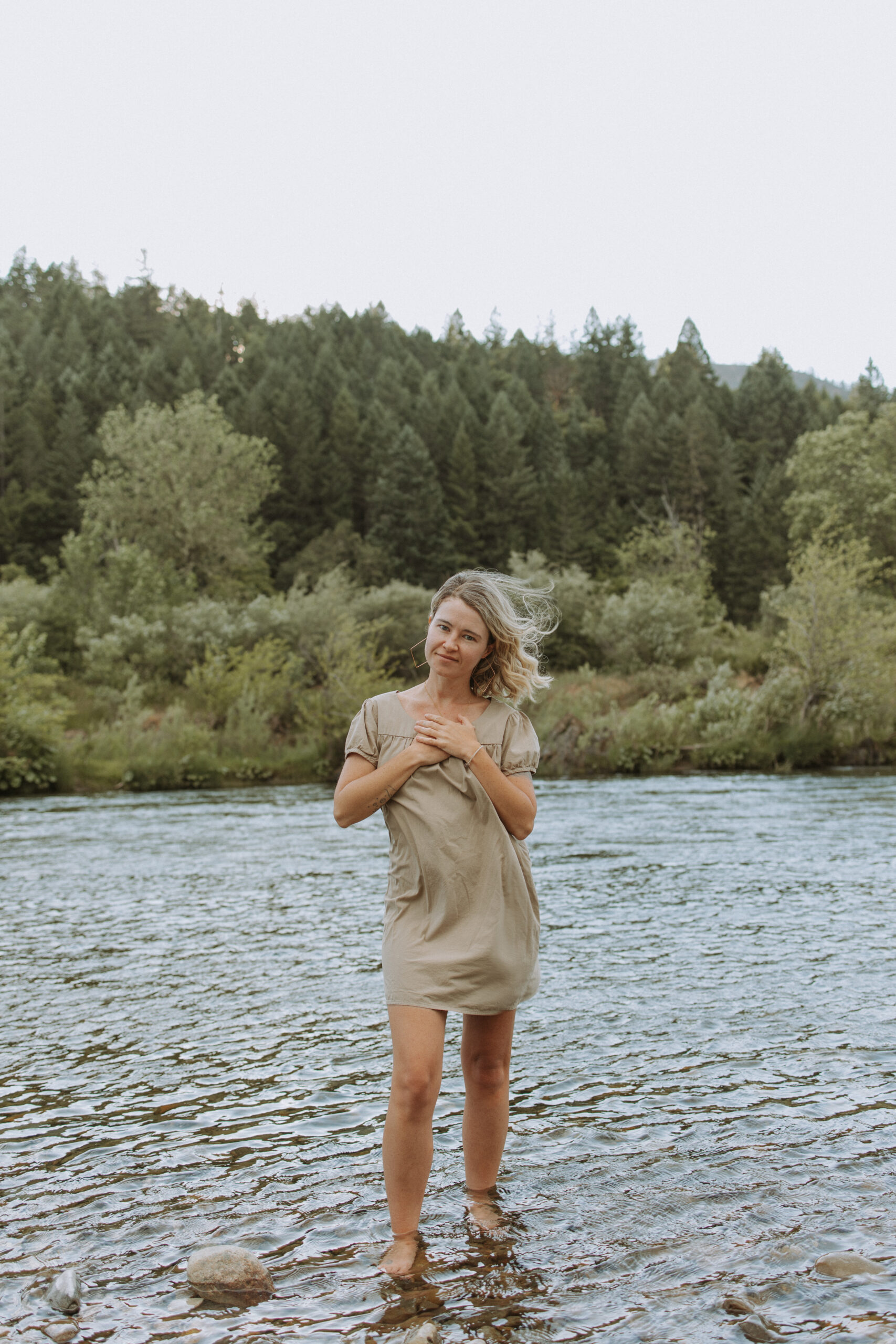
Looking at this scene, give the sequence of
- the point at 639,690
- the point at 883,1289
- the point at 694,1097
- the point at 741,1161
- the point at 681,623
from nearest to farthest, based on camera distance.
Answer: the point at 883,1289 → the point at 741,1161 → the point at 694,1097 → the point at 639,690 → the point at 681,623

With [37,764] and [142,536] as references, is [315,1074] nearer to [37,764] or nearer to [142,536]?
[37,764]

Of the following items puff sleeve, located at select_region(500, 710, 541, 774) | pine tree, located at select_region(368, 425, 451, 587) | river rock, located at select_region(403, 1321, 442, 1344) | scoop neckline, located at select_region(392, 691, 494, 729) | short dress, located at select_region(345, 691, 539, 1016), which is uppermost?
pine tree, located at select_region(368, 425, 451, 587)

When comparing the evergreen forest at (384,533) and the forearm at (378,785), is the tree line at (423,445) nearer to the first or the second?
the evergreen forest at (384,533)

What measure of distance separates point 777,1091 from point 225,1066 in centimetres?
320

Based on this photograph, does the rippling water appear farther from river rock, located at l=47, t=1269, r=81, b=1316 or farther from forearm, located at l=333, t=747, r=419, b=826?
forearm, located at l=333, t=747, r=419, b=826

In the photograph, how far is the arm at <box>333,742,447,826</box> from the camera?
416cm

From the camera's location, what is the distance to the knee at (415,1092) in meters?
3.98

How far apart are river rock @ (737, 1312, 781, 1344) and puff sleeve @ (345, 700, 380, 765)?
2274 millimetres

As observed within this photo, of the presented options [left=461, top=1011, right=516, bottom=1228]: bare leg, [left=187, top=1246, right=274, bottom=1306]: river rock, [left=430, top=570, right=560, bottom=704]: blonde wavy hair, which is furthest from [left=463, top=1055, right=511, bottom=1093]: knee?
[left=430, top=570, right=560, bottom=704]: blonde wavy hair

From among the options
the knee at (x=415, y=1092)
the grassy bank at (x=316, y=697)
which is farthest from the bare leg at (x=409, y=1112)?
the grassy bank at (x=316, y=697)

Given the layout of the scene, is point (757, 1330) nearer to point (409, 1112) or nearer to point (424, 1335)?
point (424, 1335)

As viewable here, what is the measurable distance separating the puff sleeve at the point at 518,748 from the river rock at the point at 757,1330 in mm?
1972

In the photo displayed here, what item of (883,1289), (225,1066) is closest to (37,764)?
(225,1066)

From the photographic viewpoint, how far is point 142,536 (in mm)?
58750
